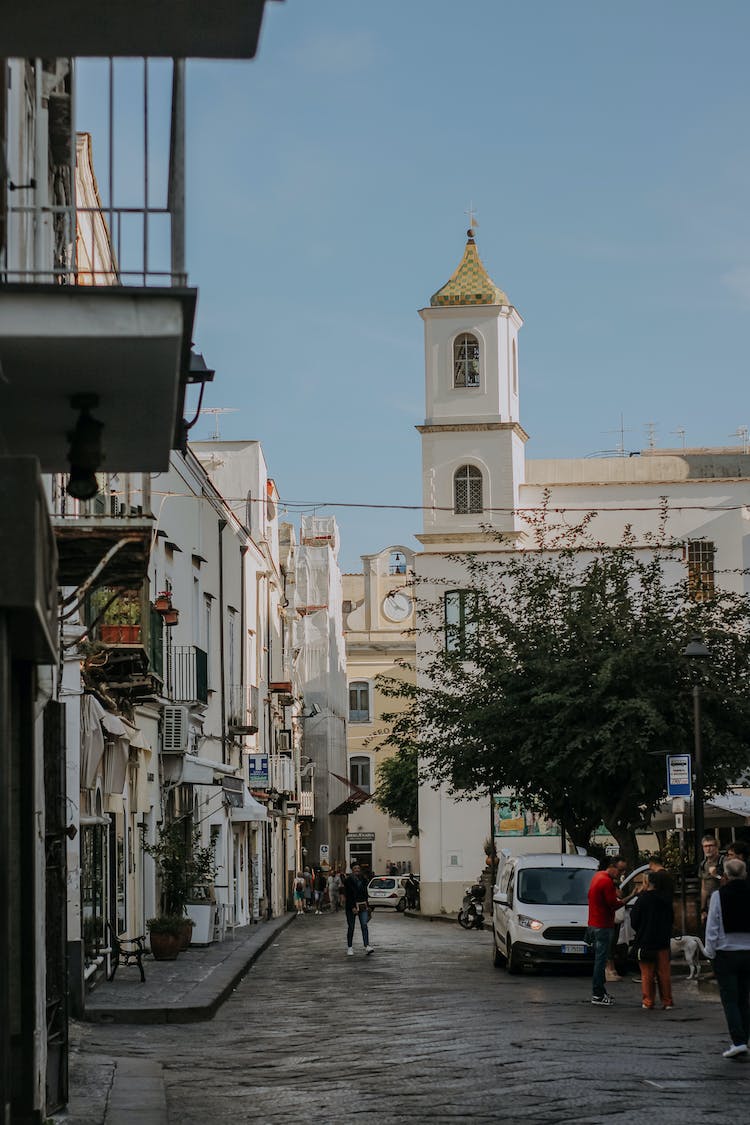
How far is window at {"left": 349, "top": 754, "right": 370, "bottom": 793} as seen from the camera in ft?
309

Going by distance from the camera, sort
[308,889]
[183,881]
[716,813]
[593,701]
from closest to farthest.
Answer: [716,813]
[183,881]
[593,701]
[308,889]

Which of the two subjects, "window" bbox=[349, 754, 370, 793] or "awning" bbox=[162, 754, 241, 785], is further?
"window" bbox=[349, 754, 370, 793]

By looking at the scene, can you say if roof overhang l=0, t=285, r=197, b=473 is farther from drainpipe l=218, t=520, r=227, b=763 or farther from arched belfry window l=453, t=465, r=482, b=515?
arched belfry window l=453, t=465, r=482, b=515

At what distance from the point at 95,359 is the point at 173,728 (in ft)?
76.6

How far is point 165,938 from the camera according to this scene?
91.7 ft

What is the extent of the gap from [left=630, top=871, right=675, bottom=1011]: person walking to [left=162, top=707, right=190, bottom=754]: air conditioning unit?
550 inches

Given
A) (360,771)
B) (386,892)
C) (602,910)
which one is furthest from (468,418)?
(360,771)

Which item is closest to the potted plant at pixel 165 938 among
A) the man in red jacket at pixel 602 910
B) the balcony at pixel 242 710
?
the man in red jacket at pixel 602 910

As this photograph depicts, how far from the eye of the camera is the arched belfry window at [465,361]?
58312mm

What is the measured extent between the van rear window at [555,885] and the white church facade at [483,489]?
29037 millimetres

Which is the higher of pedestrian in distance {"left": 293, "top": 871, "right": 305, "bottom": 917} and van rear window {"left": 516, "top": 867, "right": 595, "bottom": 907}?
van rear window {"left": 516, "top": 867, "right": 595, "bottom": 907}

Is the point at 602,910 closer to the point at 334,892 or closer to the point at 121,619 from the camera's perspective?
the point at 121,619

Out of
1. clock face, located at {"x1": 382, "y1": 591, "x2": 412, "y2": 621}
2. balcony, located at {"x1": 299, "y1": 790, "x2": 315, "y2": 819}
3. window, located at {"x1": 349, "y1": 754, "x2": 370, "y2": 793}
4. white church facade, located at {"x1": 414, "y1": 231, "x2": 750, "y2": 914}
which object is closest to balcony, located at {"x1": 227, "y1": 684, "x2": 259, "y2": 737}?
white church facade, located at {"x1": 414, "y1": 231, "x2": 750, "y2": 914}

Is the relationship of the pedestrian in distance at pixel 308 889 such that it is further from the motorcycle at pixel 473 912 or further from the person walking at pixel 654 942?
the person walking at pixel 654 942
